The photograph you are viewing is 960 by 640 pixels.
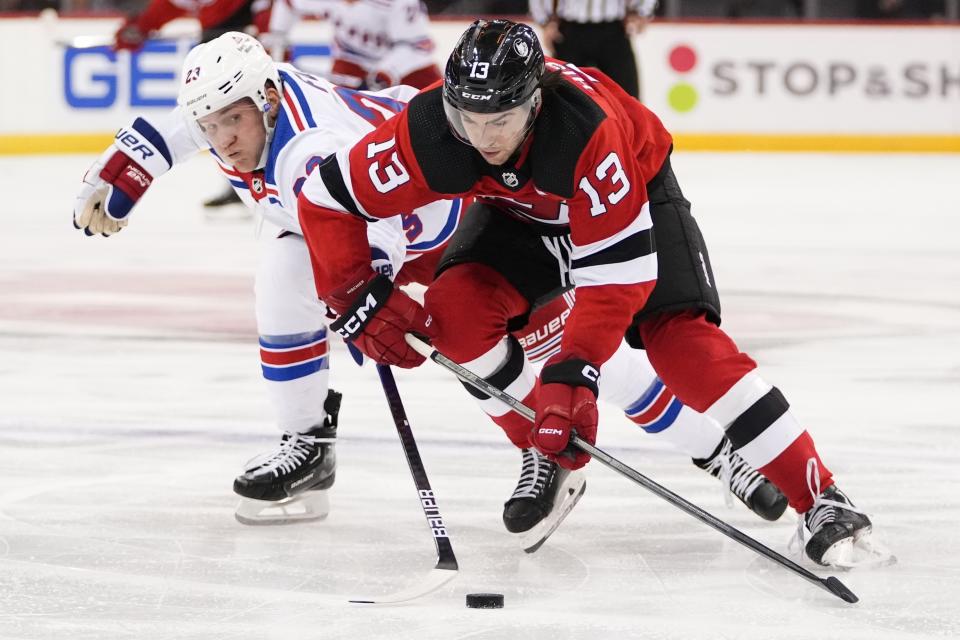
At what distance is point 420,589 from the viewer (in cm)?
226

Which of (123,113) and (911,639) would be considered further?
(123,113)

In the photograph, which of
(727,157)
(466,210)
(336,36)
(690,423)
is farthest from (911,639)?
(727,157)

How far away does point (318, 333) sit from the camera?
2.68 meters

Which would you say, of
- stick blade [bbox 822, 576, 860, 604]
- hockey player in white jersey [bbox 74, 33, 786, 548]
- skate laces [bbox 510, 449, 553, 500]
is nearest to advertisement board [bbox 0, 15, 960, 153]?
hockey player in white jersey [bbox 74, 33, 786, 548]

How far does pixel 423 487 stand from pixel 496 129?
596mm

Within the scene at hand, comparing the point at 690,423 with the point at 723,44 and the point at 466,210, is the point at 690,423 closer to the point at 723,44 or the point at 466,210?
the point at 466,210

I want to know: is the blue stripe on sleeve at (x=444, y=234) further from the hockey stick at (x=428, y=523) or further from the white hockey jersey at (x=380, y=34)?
the white hockey jersey at (x=380, y=34)

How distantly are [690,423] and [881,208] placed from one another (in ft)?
15.2

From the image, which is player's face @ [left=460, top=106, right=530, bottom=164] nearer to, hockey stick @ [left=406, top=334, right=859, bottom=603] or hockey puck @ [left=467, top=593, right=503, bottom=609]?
hockey stick @ [left=406, top=334, right=859, bottom=603]

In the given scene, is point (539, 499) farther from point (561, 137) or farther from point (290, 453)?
point (561, 137)

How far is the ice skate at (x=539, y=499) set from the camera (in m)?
2.52

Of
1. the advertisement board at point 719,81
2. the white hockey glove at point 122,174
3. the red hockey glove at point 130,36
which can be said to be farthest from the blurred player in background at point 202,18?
the white hockey glove at point 122,174

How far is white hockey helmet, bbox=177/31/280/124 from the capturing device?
2572 mm

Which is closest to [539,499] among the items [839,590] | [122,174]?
[839,590]
